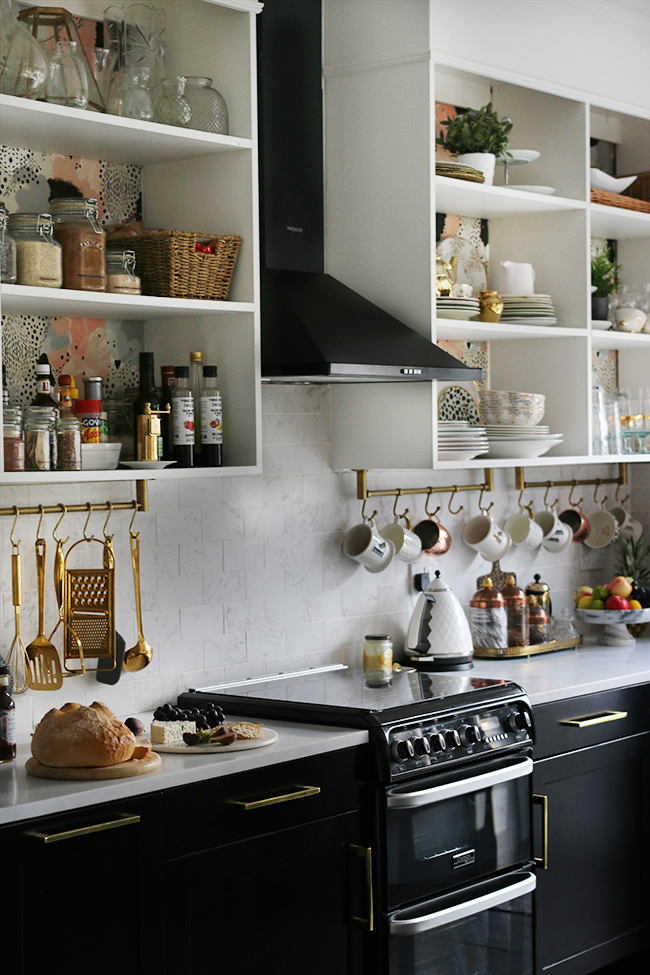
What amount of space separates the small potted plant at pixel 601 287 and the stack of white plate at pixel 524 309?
1.06 ft

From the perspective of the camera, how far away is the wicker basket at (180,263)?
9.52ft

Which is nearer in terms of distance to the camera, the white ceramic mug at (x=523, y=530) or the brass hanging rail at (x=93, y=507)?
the brass hanging rail at (x=93, y=507)

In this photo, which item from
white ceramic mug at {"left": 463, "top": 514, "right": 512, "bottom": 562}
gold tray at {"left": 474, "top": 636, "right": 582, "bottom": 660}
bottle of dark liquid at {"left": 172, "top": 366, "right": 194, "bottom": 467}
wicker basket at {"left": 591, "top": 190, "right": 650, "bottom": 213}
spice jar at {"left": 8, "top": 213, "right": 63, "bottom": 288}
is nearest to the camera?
spice jar at {"left": 8, "top": 213, "right": 63, "bottom": 288}

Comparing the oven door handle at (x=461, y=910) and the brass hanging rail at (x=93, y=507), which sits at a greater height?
the brass hanging rail at (x=93, y=507)

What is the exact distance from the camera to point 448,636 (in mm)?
3623

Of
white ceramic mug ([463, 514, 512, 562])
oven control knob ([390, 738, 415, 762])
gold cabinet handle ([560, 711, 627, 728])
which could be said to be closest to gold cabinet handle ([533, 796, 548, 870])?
gold cabinet handle ([560, 711, 627, 728])

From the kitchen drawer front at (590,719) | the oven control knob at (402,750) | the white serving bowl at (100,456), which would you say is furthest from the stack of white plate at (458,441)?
the white serving bowl at (100,456)

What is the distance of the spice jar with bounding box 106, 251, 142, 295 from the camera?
2816 millimetres

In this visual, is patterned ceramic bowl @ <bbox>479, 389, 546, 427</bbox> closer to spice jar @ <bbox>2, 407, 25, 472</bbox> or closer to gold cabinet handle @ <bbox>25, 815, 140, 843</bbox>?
spice jar @ <bbox>2, 407, 25, 472</bbox>

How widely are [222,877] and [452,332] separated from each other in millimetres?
1843

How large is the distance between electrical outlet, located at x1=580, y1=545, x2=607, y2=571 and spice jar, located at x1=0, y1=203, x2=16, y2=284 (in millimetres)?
2631

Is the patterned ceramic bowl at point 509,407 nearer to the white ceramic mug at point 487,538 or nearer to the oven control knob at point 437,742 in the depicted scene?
the white ceramic mug at point 487,538

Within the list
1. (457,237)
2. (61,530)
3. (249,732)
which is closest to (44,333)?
(61,530)

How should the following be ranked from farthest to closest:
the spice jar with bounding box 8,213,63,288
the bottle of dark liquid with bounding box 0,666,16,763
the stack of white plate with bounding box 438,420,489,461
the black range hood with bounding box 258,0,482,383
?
the stack of white plate with bounding box 438,420,489,461 → the black range hood with bounding box 258,0,482,383 → the spice jar with bounding box 8,213,63,288 → the bottle of dark liquid with bounding box 0,666,16,763
